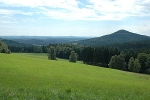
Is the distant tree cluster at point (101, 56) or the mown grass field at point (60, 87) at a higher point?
the mown grass field at point (60, 87)

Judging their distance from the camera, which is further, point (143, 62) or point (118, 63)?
point (118, 63)

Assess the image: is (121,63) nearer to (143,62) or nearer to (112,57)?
(112,57)

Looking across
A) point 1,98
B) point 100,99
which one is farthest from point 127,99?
point 1,98

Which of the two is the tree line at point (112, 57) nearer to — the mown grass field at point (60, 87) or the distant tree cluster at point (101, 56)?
the distant tree cluster at point (101, 56)

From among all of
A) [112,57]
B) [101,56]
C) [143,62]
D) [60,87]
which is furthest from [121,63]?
[60,87]

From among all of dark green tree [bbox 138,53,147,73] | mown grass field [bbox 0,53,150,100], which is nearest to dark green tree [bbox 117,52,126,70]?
dark green tree [bbox 138,53,147,73]

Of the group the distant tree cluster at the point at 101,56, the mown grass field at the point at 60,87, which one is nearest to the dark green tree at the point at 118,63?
the distant tree cluster at the point at 101,56

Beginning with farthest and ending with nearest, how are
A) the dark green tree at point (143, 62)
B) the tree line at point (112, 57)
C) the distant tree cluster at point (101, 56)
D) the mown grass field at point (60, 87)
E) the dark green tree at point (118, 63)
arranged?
the distant tree cluster at point (101, 56), the dark green tree at point (118, 63), the dark green tree at point (143, 62), the tree line at point (112, 57), the mown grass field at point (60, 87)

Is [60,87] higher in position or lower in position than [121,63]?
higher

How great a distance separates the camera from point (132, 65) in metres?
99.5

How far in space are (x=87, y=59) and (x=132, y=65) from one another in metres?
38.0

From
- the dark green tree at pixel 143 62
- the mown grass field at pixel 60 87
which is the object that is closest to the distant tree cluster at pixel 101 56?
the dark green tree at pixel 143 62

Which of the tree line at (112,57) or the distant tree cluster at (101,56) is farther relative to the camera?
the distant tree cluster at (101,56)

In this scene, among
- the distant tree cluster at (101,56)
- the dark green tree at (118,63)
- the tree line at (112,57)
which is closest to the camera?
the tree line at (112,57)
